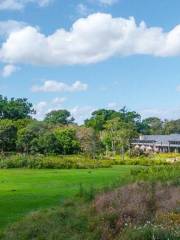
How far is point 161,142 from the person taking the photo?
8875 cm

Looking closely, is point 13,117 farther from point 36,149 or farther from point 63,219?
point 63,219

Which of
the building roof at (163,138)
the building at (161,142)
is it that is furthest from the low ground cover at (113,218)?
the building roof at (163,138)

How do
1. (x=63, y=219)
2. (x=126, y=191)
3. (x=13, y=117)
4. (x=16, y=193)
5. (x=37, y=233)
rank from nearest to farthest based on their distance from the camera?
(x=37, y=233)
(x=63, y=219)
(x=126, y=191)
(x=16, y=193)
(x=13, y=117)

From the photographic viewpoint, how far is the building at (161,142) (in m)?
86.6

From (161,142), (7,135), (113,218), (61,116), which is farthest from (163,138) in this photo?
(113,218)

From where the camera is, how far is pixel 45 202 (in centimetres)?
1750

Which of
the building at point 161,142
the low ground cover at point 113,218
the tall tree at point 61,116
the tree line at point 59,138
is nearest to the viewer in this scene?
the low ground cover at point 113,218

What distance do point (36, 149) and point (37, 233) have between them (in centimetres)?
4574

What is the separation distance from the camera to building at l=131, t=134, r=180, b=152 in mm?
A: 86562

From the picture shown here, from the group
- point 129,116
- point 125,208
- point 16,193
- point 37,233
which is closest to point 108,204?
point 125,208

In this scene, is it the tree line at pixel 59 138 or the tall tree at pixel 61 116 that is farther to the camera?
the tall tree at pixel 61 116

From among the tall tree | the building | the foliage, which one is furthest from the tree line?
the tall tree

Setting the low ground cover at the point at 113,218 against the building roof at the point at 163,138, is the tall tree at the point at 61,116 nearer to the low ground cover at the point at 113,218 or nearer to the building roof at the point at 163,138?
the building roof at the point at 163,138

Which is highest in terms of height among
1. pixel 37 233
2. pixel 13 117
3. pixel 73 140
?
pixel 13 117
